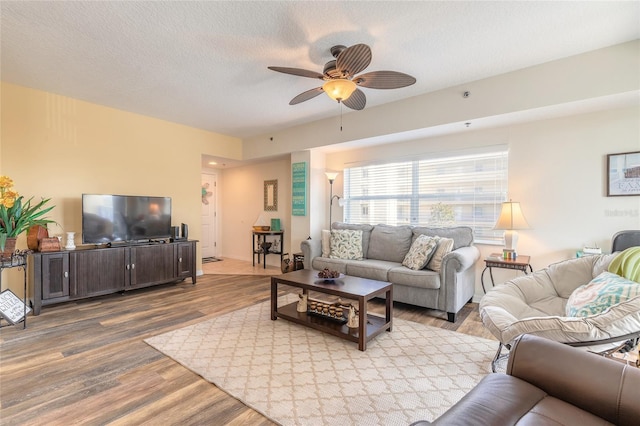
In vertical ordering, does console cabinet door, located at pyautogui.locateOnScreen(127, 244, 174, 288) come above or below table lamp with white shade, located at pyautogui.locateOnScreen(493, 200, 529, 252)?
below

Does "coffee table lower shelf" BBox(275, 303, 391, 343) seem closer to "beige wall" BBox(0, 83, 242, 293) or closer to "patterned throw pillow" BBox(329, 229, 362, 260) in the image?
"patterned throw pillow" BBox(329, 229, 362, 260)

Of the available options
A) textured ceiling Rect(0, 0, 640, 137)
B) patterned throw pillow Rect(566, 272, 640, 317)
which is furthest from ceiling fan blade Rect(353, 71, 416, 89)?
patterned throw pillow Rect(566, 272, 640, 317)

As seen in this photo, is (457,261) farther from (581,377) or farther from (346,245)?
(581,377)

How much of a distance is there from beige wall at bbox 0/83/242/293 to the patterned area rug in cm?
272

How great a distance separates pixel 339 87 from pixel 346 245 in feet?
7.85

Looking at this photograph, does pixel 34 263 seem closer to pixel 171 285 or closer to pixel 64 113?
pixel 171 285

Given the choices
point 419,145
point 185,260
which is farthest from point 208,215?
point 419,145

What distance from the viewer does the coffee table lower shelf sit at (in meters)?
2.61

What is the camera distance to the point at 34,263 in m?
3.32

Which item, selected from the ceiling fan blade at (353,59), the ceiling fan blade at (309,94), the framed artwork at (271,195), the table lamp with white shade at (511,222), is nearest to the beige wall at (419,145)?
the table lamp with white shade at (511,222)

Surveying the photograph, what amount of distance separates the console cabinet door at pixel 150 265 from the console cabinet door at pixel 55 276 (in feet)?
2.26

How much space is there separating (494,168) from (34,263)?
569 cm

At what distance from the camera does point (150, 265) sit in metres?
4.29

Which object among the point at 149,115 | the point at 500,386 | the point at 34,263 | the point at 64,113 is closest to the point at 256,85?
the point at 149,115
